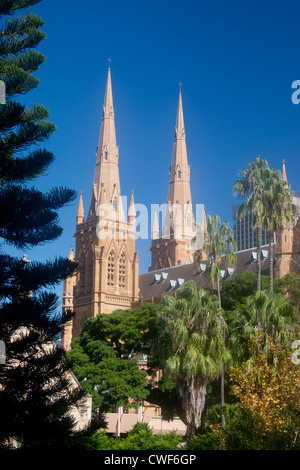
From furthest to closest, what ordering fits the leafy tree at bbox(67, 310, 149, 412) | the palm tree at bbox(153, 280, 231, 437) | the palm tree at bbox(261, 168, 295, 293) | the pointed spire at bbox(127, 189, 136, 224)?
the pointed spire at bbox(127, 189, 136, 224)
the palm tree at bbox(261, 168, 295, 293)
the leafy tree at bbox(67, 310, 149, 412)
the palm tree at bbox(153, 280, 231, 437)

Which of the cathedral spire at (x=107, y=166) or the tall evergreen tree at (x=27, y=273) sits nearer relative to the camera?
the tall evergreen tree at (x=27, y=273)

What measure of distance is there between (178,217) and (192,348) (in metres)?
60.2

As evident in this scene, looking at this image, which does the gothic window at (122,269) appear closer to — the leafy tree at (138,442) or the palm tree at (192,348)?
the palm tree at (192,348)

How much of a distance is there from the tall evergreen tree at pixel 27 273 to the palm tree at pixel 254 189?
2255cm

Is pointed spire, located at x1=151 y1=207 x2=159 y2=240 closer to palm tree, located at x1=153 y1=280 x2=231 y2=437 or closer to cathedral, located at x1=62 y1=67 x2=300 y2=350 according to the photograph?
cathedral, located at x1=62 y1=67 x2=300 y2=350

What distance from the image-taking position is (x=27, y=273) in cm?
1919

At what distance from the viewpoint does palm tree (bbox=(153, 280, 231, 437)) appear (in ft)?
102

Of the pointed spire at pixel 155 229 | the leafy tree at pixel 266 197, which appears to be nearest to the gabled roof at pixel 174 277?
the pointed spire at pixel 155 229

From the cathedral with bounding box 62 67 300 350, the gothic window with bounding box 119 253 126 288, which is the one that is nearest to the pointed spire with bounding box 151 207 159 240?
the cathedral with bounding box 62 67 300 350

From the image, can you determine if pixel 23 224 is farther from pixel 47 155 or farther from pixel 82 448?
pixel 82 448

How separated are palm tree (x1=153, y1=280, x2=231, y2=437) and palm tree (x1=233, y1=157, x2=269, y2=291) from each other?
30.6 ft

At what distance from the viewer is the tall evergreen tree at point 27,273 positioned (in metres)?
17.7

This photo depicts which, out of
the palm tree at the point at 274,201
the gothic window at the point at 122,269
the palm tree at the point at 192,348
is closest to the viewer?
the palm tree at the point at 192,348

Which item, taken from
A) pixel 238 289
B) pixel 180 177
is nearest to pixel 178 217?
pixel 180 177
